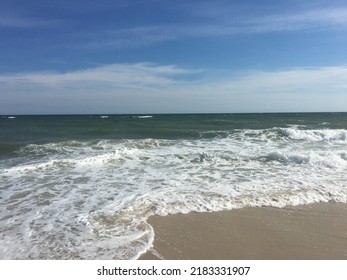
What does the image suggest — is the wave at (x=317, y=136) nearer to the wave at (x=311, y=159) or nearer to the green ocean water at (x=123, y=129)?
the green ocean water at (x=123, y=129)

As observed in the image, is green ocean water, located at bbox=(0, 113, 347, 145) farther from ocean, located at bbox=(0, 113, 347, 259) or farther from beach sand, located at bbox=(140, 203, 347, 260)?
beach sand, located at bbox=(140, 203, 347, 260)

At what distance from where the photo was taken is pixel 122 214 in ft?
20.7

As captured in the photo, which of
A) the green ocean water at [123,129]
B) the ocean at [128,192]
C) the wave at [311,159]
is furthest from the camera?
the green ocean water at [123,129]

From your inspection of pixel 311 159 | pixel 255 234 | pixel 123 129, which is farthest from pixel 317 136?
pixel 255 234

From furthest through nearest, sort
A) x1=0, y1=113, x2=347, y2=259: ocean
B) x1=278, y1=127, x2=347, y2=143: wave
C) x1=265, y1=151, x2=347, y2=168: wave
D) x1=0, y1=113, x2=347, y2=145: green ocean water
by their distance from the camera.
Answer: x1=0, y1=113, x2=347, y2=145: green ocean water, x1=278, y1=127, x2=347, y2=143: wave, x1=265, y1=151, x2=347, y2=168: wave, x1=0, y1=113, x2=347, y2=259: ocean

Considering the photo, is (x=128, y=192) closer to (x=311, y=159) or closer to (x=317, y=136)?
(x=311, y=159)

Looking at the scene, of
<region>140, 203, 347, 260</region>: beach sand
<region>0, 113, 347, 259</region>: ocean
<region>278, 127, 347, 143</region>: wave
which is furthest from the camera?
<region>278, 127, 347, 143</region>: wave

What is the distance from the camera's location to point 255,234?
5.39 meters

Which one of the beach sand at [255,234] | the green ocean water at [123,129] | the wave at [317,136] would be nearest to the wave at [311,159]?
the beach sand at [255,234]

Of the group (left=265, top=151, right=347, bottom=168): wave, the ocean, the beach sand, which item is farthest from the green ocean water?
the beach sand

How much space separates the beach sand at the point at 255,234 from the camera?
15.5ft

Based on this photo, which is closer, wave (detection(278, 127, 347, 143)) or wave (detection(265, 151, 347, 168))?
wave (detection(265, 151, 347, 168))

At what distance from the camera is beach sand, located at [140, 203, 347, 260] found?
471cm
